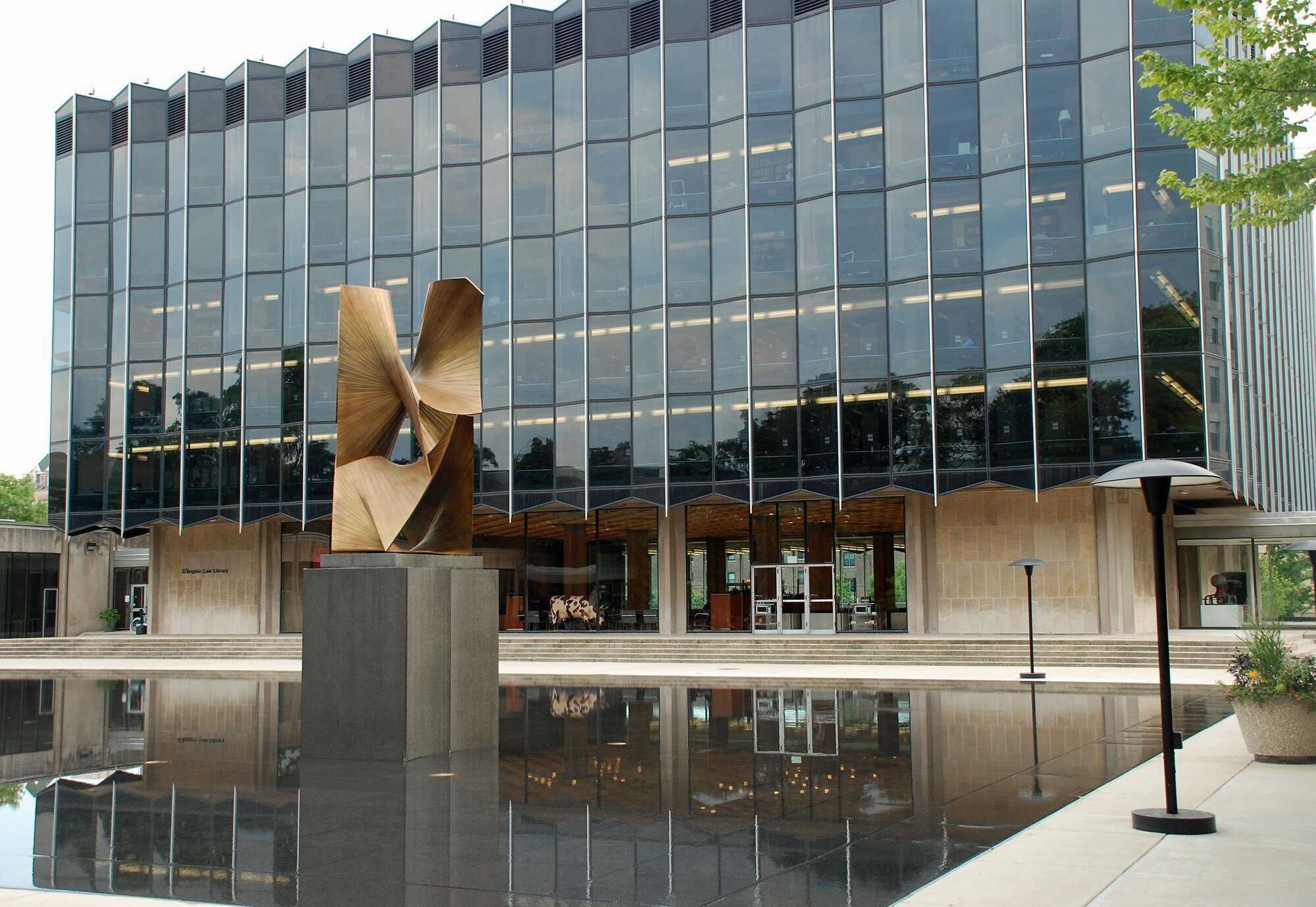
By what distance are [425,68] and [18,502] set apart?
6327cm

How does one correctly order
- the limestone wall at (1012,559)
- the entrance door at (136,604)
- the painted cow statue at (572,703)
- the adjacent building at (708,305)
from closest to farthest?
the painted cow statue at (572,703) → the adjacent building at (708,305) → the limestone wall at (1012,559) → the entrance door at (136,604)

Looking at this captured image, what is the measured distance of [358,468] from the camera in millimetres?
14758

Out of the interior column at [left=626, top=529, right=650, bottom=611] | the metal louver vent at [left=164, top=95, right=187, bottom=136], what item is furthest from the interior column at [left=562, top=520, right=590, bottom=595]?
the metal louver vent at [left=164, top=95, right=187, bottom=136]

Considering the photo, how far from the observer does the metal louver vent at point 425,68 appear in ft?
139

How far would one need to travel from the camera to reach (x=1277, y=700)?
12117mm

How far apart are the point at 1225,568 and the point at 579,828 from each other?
35.0 metres

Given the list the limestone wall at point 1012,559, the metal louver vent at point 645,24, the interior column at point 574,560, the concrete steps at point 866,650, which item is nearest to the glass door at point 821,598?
the concrete steps at point 866,650

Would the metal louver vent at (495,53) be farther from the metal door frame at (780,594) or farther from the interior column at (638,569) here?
the metal door frame at (780,594)

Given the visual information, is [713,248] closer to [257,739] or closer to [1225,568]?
[1225,568]

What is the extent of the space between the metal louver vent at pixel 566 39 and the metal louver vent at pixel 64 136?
69.6ft

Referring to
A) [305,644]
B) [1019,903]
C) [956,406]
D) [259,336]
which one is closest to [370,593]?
[305,644]

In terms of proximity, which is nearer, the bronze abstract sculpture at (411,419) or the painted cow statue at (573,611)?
the bronze abstract sculpture at (411,419)

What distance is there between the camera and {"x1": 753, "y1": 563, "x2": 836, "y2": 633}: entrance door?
129ft

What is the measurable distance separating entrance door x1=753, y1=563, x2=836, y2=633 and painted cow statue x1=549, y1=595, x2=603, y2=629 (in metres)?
5.90
